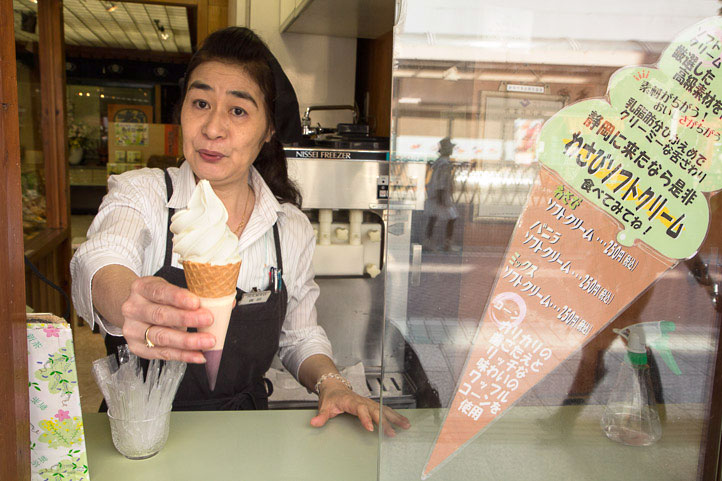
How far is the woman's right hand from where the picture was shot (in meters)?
0.79

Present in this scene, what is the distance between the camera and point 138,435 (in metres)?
1.01

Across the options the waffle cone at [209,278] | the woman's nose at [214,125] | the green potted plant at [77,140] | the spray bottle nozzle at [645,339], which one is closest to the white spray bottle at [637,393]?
the spray bottle nozzle at [645,339]

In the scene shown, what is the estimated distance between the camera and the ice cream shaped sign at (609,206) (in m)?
0.77

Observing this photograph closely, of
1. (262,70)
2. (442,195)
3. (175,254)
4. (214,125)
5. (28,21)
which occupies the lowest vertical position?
(175,254)

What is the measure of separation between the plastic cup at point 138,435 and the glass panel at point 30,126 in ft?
8.44

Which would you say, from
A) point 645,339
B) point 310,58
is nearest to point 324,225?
point 310,58

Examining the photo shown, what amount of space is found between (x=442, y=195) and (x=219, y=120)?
0.92m

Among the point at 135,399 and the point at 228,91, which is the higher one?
the point at 228,91

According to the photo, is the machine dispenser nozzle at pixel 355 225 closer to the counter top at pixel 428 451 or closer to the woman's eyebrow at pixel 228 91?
the woman's eyebrow at pixel 228 91

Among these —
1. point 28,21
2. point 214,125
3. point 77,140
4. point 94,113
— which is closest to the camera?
point 214,125

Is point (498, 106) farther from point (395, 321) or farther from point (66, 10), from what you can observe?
point (66, 10)

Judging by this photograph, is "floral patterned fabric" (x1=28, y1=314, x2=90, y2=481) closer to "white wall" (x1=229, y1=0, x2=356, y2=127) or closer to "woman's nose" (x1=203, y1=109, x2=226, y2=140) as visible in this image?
"woman's nose" (x1=203, y1=109, x2=226, y2=140)

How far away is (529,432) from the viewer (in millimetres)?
882

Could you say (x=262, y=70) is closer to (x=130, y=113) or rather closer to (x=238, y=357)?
(x=238, y=357)
